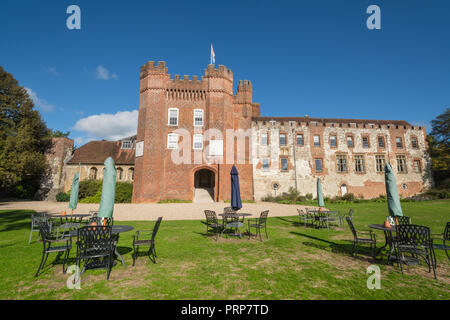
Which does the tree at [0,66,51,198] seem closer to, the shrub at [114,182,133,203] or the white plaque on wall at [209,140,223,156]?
the shrub at [114,182,133,203]

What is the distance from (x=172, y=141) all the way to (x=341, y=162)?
23101mm

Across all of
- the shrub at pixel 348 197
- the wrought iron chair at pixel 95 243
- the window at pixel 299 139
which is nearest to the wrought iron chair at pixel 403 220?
the wrought iron chair at pixel 95 243

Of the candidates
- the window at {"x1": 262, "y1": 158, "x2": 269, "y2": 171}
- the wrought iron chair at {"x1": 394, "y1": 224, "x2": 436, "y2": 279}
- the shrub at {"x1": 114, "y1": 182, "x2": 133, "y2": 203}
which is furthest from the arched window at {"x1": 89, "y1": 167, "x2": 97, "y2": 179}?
the wrought iron chair at {"x1": 394, "y1": 224, "x2": 436, "y2": 279}

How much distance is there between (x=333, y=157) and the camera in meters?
30.5

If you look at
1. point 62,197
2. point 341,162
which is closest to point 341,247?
point 341,162

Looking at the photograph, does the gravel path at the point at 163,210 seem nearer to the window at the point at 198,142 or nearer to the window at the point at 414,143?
the window at the point at 198,142

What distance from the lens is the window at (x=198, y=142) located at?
82.9 feet

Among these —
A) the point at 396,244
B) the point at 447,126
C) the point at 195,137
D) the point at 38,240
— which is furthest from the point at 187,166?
the point at 447,126

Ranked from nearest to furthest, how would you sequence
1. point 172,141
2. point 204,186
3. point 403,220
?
point 403,220
point 172,141
point 204,186

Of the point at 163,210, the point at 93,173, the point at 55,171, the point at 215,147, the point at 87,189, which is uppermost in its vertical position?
the point at 215,147

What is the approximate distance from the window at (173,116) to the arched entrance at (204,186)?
7.05m

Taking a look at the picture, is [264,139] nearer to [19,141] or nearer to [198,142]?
[198,142]

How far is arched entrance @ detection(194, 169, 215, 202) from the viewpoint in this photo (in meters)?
25.1
